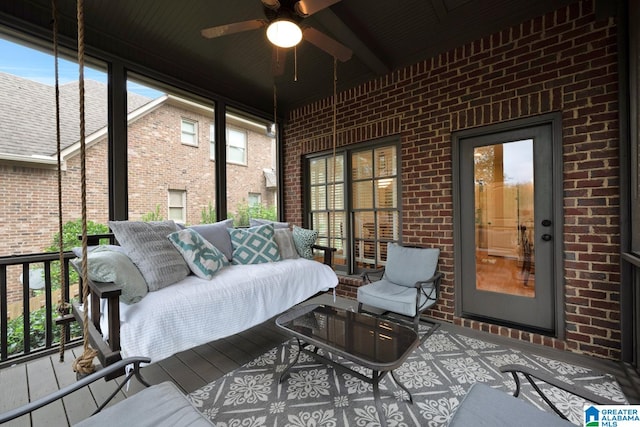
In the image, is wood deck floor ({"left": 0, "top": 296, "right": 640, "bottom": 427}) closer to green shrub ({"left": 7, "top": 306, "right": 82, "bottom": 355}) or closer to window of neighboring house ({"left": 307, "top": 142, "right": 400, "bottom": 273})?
green shrub ({"left": 7, "top": 306, "right": 82, "bottom": 355})

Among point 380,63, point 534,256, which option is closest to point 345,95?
point 380,63

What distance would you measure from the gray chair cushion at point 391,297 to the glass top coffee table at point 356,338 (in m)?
0.53

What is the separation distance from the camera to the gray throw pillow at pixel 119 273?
1.56 meters

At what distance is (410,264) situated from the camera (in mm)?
2809

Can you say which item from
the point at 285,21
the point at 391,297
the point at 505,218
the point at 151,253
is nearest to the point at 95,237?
the point at 151,253

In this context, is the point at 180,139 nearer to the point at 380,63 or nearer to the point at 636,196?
the point at 380,63

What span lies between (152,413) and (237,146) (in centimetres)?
363

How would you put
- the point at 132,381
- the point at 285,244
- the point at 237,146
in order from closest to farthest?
the point at 132,381 → the point at 285,244 → the point at 237,146

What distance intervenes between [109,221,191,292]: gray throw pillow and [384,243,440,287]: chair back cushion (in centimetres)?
198

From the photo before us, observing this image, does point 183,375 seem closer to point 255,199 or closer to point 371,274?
point 371,274

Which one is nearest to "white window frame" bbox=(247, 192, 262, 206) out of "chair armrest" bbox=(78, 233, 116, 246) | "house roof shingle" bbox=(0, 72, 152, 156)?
"house roof shingle" bbox=(0, 72, 152, 156)

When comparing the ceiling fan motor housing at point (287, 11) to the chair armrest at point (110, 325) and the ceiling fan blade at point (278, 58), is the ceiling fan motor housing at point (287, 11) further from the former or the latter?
the chair armrest at point (110, 325)

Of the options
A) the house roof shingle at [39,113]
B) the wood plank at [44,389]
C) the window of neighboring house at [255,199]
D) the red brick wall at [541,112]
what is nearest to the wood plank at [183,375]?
the wood plank at [44,389]

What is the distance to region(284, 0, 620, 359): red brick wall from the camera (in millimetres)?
2021
